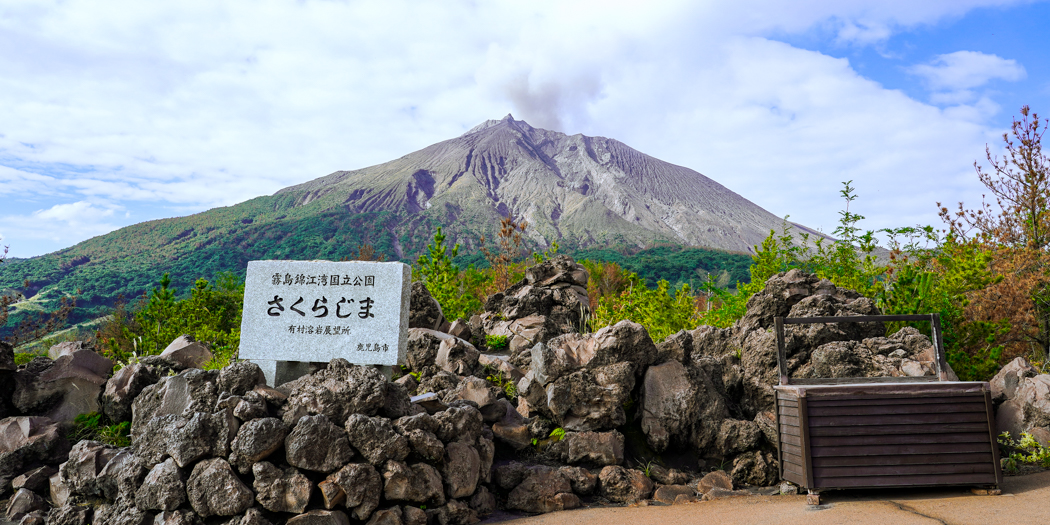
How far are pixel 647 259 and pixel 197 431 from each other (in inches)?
1470

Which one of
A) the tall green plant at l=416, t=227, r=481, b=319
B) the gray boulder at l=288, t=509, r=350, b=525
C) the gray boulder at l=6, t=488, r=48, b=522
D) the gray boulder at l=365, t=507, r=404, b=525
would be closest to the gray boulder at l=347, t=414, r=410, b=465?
the gray boulder at l=365, t=507, r=404, b=525

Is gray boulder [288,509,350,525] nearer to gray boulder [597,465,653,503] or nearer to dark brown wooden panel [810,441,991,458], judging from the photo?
gray boulder [597,465,653,503]

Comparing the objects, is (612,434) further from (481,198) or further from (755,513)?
(481,198)

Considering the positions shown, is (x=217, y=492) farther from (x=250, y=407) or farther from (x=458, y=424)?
(x=458, y=424)

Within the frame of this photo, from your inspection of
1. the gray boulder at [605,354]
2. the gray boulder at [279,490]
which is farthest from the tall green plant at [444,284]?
the gray boulder at [279,490]

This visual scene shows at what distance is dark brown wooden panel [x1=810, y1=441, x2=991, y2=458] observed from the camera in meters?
5.12

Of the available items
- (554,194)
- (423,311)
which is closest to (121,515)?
(423,311)

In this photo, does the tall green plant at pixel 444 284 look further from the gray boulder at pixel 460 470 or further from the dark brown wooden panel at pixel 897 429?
the dark brown wooden panel at pixel 897 429

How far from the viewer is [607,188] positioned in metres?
89.9

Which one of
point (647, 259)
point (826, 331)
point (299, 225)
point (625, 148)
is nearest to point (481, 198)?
point (299, 225)

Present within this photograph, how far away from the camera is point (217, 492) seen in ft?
15.5

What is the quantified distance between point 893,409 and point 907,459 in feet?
1.44

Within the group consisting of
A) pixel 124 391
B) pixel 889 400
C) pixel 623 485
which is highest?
pixel 889 400

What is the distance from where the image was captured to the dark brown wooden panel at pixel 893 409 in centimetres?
517
